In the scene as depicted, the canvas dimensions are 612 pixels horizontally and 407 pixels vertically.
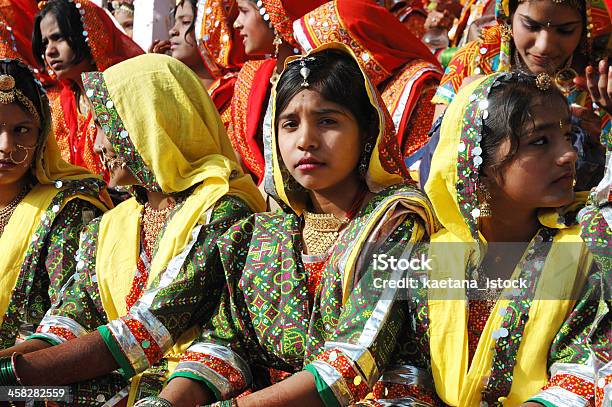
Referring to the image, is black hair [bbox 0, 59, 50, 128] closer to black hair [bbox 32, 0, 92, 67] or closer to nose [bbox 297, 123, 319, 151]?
nose [bbox 297, 123, 319, 151]

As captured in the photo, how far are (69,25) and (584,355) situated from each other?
4347 millimetres

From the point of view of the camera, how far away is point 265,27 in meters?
5.45

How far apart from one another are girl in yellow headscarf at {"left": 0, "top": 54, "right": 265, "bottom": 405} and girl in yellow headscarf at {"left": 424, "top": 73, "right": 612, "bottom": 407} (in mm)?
879

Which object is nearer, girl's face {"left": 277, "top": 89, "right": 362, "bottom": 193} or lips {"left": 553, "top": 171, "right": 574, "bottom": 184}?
lips {"left": 553, "top": 171, "right": 574, "bottom": 184}

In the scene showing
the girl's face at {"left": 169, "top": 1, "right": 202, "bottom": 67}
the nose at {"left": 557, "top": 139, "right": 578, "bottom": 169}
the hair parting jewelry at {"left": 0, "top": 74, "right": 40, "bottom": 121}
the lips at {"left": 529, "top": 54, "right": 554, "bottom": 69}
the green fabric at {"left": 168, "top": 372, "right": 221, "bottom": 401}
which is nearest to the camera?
the nose at {"left": 557, "top": 139, "right": 578, "bottom": 169}

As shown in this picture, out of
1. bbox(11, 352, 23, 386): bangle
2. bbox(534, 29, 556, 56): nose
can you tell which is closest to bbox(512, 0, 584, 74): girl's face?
bbox(534, 29, 556, 56): nose

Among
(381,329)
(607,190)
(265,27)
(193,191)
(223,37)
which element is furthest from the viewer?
(223,37)

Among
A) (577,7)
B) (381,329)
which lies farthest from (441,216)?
(577,7)

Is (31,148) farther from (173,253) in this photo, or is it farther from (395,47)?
(395,47)

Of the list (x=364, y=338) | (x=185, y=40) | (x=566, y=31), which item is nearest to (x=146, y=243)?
(x=364, y=338)

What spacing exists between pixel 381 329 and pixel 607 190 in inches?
29.3

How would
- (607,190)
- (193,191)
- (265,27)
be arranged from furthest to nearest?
(265,27), (193,191), (607,190)

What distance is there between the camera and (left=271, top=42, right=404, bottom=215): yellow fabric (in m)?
3.13

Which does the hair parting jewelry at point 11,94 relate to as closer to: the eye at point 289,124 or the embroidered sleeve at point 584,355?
the eye at point 289,124
